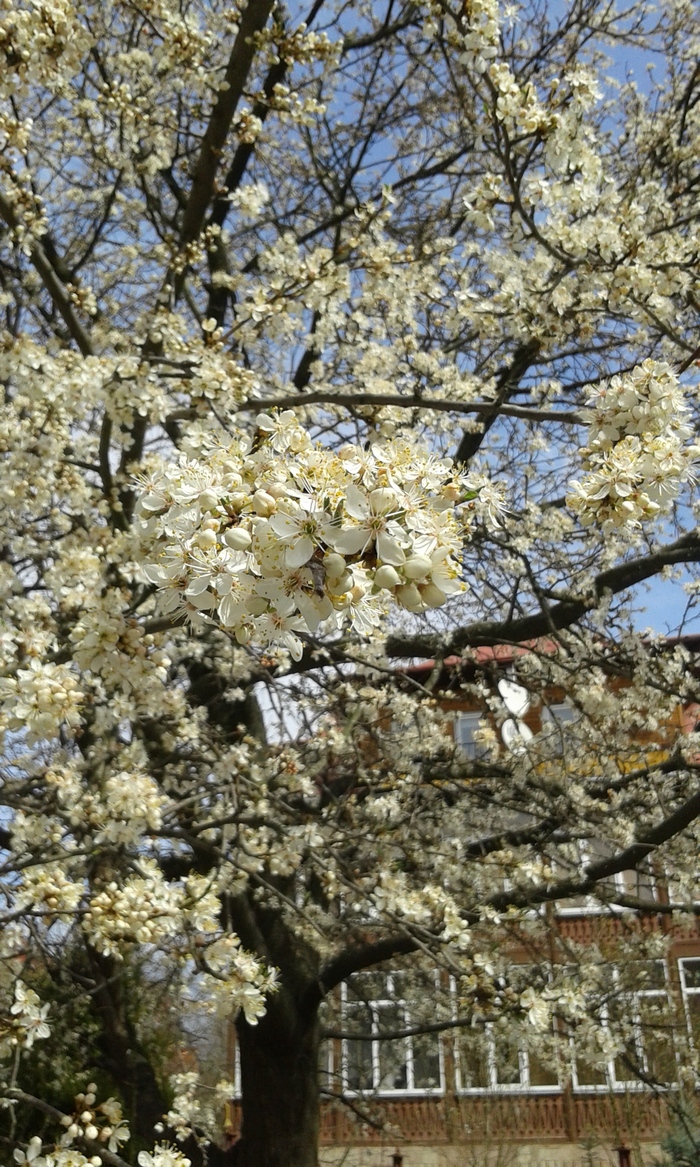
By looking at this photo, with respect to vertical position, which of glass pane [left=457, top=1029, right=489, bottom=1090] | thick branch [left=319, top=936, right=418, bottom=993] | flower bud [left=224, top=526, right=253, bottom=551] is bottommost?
glass pane [left=457, top=1029, right=489, bottom=1090]

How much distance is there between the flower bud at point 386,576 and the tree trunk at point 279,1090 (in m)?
4.66

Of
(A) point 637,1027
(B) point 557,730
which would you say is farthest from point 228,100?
(A) point 637,1027

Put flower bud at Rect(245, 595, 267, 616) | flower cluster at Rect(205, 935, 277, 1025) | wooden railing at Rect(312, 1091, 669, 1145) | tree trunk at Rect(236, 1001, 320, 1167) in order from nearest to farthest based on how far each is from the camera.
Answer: flower bud at Rect(245, 595, 267, 616) → flower cluster at Rect(205, 935, 277, 1025) → tree trunk at Rect(236, 1001, 320, 1167) → wooden railing at Rect(312, 1091, 669, 1145)

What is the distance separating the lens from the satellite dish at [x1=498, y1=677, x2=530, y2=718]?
230 inches

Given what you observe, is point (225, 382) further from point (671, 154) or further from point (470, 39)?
point (671, 154)

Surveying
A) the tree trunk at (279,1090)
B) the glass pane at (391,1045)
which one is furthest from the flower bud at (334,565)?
the glass pane at (391,1045)

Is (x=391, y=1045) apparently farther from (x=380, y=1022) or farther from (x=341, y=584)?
(x=341, y=584)

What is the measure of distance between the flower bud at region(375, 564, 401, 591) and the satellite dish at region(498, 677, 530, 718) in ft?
14.5

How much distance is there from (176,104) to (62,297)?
319 centimetres

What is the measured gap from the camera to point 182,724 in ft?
11.8

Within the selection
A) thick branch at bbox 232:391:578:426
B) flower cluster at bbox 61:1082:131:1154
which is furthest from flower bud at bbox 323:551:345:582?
flower cluster at bbox 61:1082:131:1154

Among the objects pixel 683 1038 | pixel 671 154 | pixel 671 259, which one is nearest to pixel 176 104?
pixel 671 154

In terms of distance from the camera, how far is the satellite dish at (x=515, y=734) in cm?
550

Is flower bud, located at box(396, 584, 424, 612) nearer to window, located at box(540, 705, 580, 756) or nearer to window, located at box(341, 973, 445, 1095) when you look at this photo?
window, located at box(540, 705, 580, 756)
